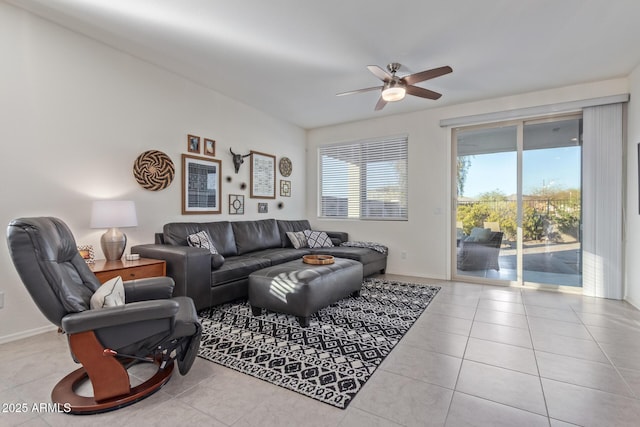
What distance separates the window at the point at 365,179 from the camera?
5.14 meters

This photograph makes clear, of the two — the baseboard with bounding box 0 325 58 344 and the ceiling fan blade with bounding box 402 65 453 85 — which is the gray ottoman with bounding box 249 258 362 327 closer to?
the baseboard with bounding box 0 325 58 344

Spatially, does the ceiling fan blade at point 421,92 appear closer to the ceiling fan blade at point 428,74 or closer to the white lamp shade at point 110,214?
the ceiling fan blade at point 428,74

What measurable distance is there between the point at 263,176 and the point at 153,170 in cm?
186

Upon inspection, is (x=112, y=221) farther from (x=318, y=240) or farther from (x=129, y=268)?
(x=318, y=240)

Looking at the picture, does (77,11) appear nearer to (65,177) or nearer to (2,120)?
(2,120)

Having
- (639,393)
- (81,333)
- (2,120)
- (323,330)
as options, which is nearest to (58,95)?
(2,120)

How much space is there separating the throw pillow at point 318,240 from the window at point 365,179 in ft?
2.57

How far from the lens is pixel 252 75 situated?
3646 mm

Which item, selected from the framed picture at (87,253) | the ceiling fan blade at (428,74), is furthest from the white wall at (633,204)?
the framed picture at (87,253)

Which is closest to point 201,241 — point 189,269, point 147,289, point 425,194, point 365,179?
point 189,269

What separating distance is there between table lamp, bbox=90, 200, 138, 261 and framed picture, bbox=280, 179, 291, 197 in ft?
9.31

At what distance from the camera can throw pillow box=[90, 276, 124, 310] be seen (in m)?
1.75

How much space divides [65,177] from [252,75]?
220 centimetres


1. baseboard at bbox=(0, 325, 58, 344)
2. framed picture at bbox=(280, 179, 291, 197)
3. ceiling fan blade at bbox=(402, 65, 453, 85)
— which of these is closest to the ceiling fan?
ceiling fan blade at bbox=(402, 65, 453, 85)
